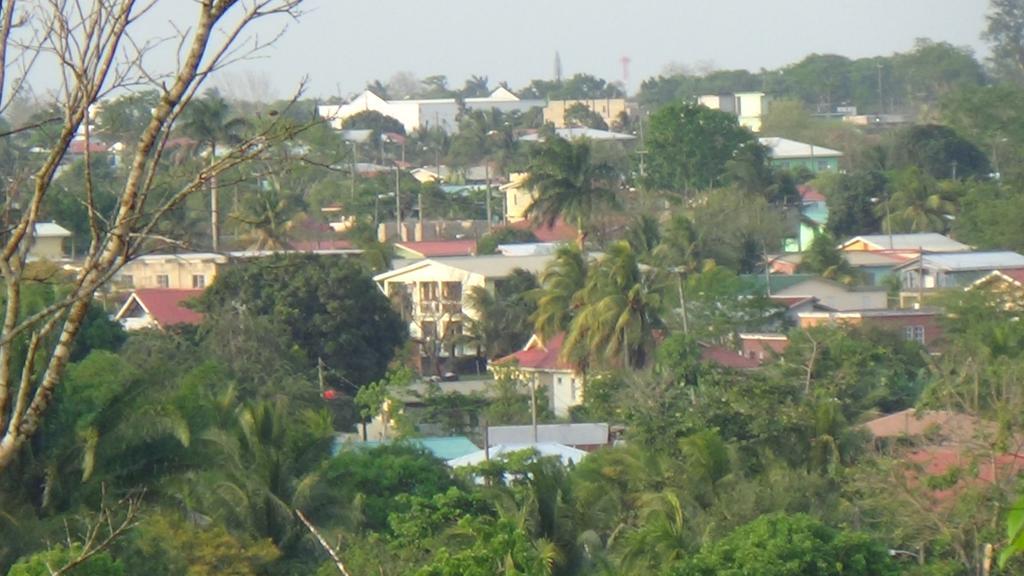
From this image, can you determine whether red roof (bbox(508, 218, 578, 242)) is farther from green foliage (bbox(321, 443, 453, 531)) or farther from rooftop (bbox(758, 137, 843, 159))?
green foliage (bbox(321, 443, 453, 531))

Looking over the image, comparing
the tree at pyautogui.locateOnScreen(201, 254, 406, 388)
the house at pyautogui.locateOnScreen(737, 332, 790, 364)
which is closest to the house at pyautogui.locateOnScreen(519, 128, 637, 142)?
the house at pyautogui.locateOnScreen(737, 332, 790, 364)

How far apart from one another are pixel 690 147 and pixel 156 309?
16895 mm

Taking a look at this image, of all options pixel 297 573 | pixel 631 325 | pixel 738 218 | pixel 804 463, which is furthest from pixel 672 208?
pixel 297 573

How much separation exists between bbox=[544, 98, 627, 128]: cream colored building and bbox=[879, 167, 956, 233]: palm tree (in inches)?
1230

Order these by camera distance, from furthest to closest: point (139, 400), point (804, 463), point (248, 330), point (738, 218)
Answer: point (738, 218), point (248, 330), point (804, 463), point (139, 400)

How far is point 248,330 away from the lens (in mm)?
21516

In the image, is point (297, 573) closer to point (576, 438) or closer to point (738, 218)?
point (576, 438)

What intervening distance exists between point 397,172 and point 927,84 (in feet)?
123

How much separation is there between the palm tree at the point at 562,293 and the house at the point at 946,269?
6.66 meters

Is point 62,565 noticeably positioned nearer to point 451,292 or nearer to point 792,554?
point 792,554

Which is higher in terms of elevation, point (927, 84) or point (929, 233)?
point (927, 84)

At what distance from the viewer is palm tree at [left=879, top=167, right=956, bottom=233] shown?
37781 mm

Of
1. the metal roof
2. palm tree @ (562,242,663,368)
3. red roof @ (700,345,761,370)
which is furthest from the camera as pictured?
the metal roof

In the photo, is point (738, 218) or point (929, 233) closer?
point (738, 218)
